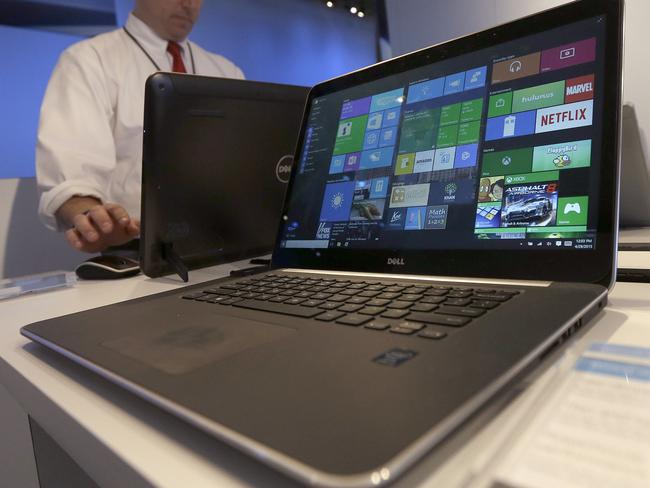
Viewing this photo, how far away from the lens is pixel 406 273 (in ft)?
1.77

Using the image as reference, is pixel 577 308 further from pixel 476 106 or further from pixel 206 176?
pixel 206 176

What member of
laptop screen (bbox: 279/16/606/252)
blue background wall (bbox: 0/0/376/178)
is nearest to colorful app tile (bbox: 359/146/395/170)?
laptop screen (bbox: 279/16/606/252)

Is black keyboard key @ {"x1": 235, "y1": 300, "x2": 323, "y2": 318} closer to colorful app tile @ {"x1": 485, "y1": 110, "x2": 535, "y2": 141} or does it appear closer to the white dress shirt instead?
colorful app tile @ {"x1": 485, "y1": 110, "x2": 535, "y2": 141}

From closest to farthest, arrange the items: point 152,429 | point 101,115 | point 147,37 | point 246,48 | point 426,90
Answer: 1. point 152,429
2. point 426,90
3. point 101,115
4. point 147,37
5. point 246,48

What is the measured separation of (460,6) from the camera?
2.16 m

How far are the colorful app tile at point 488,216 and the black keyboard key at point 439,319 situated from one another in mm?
178

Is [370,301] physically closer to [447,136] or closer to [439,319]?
[439,319]

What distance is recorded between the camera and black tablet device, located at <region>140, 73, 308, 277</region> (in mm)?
729

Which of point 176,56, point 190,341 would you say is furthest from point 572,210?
point 176,56

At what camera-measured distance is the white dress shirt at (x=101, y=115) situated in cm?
134

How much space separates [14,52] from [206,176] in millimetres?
1318

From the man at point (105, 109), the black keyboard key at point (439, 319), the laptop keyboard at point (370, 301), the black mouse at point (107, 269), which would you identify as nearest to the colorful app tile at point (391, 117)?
the laptop keyboard at point (370, 301)

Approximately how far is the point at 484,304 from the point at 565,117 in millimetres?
224

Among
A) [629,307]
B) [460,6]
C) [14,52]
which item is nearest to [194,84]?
[629,307]
